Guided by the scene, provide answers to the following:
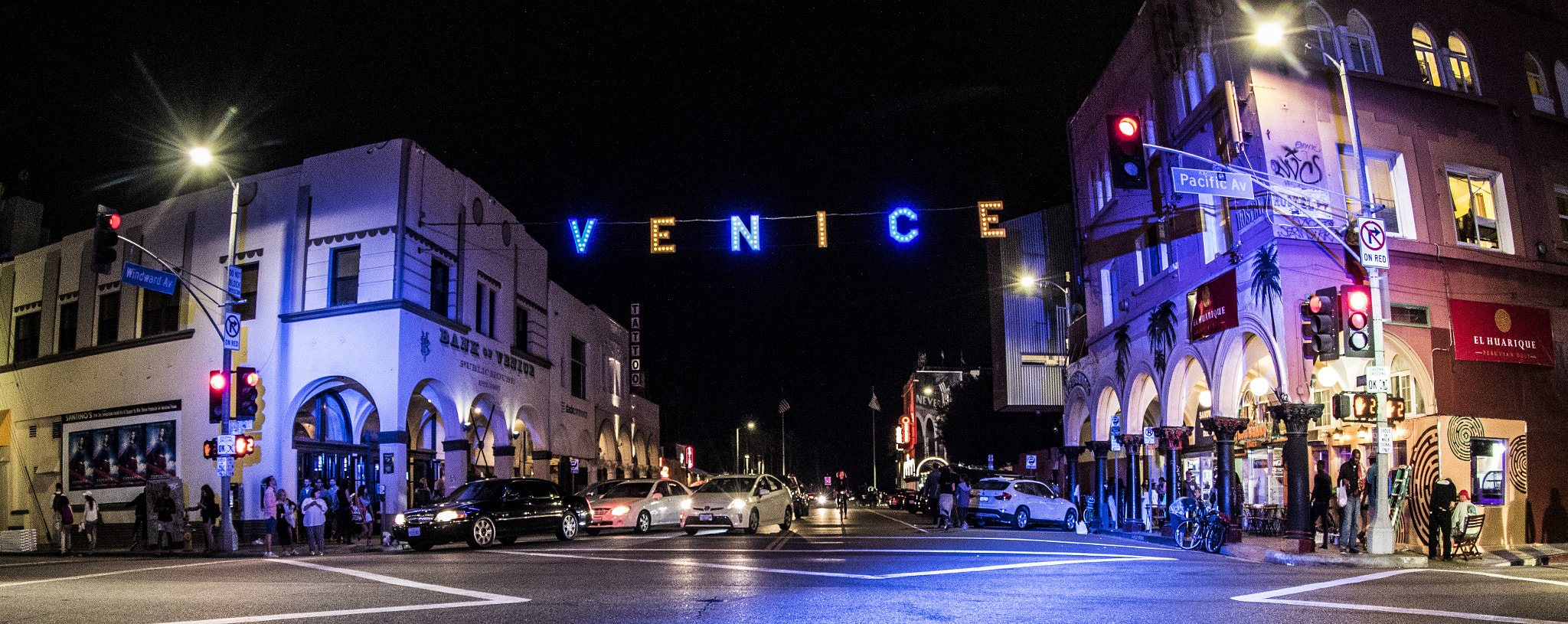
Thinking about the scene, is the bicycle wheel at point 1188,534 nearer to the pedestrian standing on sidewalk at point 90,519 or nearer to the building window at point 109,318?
the pedestrian standing on sidewalk at point 90,519

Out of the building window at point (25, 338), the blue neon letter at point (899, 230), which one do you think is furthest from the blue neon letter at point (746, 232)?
the building window at point (25, 338)

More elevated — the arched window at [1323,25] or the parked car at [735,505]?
the arched window at [1323,25]

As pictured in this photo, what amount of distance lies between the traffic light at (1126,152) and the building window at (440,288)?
2023 cm

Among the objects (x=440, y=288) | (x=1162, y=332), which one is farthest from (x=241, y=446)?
(x=1162, y=332)

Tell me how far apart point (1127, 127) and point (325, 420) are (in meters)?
25.4

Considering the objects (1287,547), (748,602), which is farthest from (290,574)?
(1287,547)

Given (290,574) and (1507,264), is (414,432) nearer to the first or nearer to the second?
(290,574)

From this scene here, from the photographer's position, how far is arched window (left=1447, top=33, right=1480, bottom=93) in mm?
23781

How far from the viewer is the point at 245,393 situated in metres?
22.5

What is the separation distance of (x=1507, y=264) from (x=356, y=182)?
88.4 feet

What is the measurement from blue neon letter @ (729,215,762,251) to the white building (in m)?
9.42

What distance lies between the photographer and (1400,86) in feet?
74.3

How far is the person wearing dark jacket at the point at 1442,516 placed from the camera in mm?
16844

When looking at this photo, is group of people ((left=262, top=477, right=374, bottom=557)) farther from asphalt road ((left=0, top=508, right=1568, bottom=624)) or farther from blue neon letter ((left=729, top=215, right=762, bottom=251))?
blue neon letter ((left=729, top=215, right=762, bottom=251))
